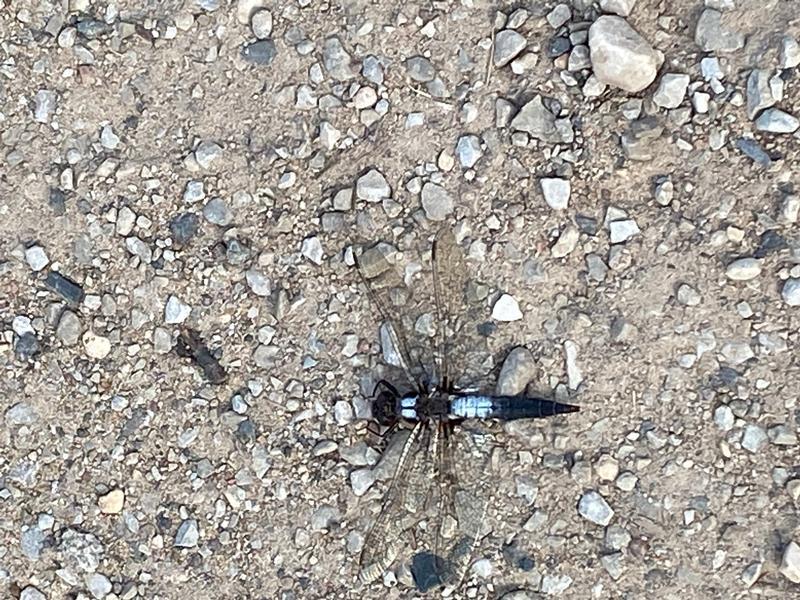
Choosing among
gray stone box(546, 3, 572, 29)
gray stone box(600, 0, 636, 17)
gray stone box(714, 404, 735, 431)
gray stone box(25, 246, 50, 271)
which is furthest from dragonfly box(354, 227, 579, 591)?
gray stone box(25, 246, 50, 271)

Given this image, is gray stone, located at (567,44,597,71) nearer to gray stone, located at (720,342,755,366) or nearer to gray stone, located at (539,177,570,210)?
gray stone, located at (539,177,570,210)

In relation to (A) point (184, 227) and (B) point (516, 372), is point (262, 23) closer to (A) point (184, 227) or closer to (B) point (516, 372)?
(A) point (184, 227)

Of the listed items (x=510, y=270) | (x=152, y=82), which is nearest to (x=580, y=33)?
(x=510, y=270)

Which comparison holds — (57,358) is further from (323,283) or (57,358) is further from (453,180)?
(453,180)

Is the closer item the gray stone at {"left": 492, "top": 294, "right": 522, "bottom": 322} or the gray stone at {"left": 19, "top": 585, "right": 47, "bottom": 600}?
the gray stone at {"left": 492, "top": 294, "right": 522, "bottom": 322}

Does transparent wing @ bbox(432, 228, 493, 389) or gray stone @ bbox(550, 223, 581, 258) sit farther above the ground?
gray stone @ bbox(550, 223, 581, 258)

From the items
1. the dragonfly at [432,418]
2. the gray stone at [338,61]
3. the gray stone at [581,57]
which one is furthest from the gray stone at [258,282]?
the gray stone at [581,57]

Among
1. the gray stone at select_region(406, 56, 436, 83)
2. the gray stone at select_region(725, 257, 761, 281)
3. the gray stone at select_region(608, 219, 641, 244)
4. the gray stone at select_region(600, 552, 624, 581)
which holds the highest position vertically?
the gray stone at select_region(406, 56, 436, 83)
